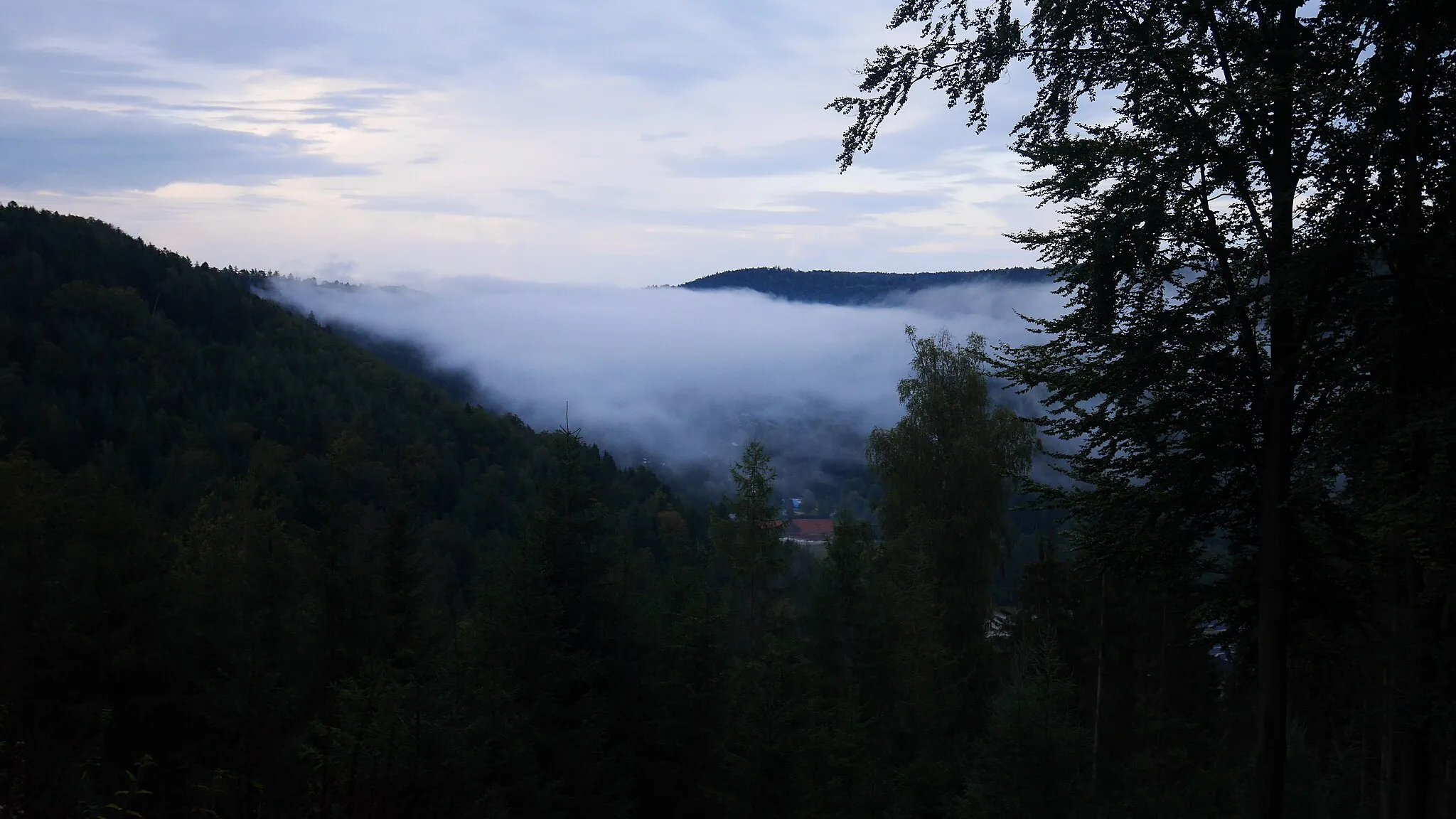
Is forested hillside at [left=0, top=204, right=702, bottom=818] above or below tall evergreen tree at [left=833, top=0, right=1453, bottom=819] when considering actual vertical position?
below

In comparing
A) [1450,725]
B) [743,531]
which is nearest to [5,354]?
[743,531]

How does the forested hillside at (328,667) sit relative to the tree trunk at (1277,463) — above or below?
below

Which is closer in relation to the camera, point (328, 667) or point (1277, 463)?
point (1277, 463)

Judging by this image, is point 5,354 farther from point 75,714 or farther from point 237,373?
point 75,714

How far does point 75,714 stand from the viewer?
13094 millimetres

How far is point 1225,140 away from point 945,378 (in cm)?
1944

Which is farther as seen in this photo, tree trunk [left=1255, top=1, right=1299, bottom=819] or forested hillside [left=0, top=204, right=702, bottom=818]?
forested hillside [left=0, top=204, right=702, bottom=818]

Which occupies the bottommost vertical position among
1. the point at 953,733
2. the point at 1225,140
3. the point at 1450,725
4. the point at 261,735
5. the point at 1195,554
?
the point at 953,733

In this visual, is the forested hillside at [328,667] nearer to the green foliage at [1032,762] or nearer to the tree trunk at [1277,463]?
the green foliage at [1032,762]

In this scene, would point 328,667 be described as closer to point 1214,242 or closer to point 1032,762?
point 1032,762

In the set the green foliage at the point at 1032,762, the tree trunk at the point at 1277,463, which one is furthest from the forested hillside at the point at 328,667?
the tree trunk at the point at 1277,463

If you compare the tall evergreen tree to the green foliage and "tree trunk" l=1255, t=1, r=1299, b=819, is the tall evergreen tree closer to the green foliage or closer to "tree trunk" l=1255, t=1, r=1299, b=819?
"tree trunk" l=1255, t=1, r=1299, b=819

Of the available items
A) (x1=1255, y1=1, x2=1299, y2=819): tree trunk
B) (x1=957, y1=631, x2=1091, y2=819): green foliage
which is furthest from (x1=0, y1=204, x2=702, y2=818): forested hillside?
(x1=1255, y1=1, x2=1299, y2=819): tree trunk

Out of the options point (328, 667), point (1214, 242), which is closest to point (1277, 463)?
point (1214, 242)
